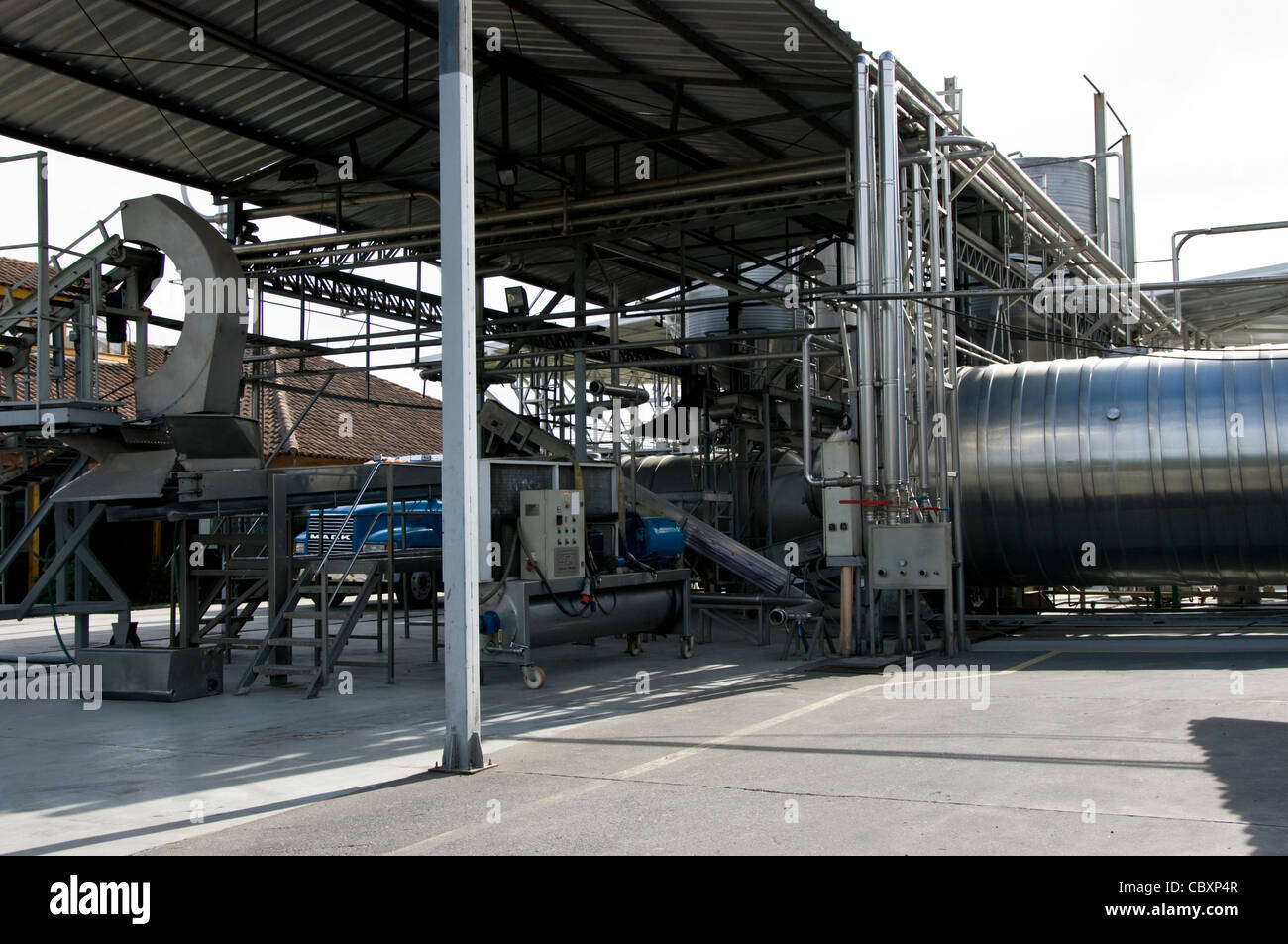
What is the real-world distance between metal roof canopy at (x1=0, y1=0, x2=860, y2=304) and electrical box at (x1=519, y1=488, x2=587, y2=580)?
257 inches

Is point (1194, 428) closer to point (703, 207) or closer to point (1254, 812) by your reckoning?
point (703, 207)

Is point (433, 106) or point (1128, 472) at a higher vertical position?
point (433, 106)

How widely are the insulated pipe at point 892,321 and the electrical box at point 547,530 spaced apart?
13.6ft

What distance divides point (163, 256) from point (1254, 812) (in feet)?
40.9

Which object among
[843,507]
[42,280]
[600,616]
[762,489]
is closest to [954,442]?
[843,507]

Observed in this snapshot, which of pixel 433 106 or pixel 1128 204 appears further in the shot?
pixel 1128 204

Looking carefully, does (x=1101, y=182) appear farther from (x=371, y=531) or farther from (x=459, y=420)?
(x=459, y=420)

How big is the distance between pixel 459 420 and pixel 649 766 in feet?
9.38

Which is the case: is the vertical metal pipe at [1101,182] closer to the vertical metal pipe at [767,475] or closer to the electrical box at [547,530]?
the vertical metal pipe at [767,475]

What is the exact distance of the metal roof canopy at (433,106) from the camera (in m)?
15.3

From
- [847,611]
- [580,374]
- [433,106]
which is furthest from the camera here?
[580,374]

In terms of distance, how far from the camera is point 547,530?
13039 mm

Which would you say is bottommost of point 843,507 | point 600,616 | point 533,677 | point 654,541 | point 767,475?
point 533,677

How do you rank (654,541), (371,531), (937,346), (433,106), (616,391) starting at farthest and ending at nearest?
(616,391) → (433,106) → (654,541) → (937,346) → (371,531)
